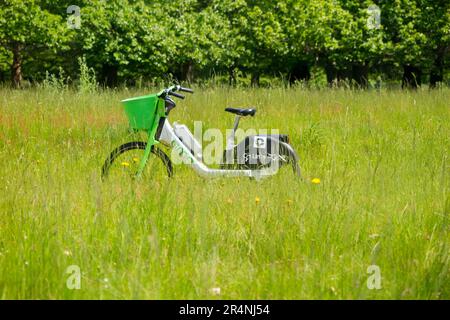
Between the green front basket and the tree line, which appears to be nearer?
the green front basket

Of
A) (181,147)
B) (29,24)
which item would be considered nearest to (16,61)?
(29,24)

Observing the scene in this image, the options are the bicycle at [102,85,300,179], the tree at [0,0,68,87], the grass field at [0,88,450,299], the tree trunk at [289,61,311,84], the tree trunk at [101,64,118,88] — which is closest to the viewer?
the grass field at [0,88,450,299]

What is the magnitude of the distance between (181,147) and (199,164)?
0.76 ft

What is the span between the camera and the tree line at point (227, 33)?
2059cm

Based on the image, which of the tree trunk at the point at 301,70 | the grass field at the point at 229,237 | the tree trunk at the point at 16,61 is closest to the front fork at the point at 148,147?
the grass field at the point at 229,237

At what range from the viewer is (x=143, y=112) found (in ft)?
16.6

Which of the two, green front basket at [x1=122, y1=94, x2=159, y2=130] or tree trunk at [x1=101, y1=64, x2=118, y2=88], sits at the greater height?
tree trunk at [x1=101, y1=64, x2=118, y2=88]

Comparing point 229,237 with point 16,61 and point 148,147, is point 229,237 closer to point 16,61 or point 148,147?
point 148,147

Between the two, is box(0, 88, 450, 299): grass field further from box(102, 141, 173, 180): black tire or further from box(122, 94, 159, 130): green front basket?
box(122, 94, 159, 130): green front basket

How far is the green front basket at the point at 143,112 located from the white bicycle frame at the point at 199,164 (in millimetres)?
144

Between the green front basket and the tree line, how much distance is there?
1559 cm

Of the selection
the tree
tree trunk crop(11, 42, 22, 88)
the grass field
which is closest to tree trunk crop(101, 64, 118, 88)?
the tree

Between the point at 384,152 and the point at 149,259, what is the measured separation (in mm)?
3720

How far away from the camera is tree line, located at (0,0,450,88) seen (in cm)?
2059
